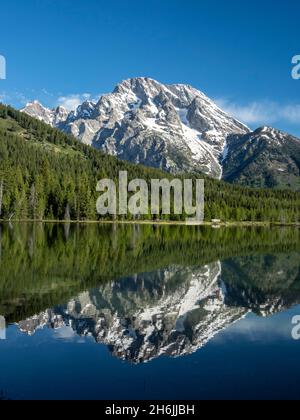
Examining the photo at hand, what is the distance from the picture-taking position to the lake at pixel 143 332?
64.2ft

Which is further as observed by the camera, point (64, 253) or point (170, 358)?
point (64, 253)

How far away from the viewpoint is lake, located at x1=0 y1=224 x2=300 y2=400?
19562mm

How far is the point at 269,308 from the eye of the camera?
36812 mm

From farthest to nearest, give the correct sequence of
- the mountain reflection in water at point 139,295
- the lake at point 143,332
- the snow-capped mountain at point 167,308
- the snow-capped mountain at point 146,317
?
1. the mountain reflection in water at point 139,295
2. the snow-capped mountain at point 167,308
3. the snow-capped mountain at point 146,317
4. the lake at point 143,332

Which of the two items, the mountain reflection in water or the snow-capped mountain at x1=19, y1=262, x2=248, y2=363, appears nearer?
the snow-capped mountain at x1=19, y1=262, x2=248, y2=363

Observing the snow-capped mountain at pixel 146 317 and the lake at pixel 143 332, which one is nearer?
the lake at pixel 143 332

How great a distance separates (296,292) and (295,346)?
56.1 ft

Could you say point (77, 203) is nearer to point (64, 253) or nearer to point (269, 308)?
point (64, 253)

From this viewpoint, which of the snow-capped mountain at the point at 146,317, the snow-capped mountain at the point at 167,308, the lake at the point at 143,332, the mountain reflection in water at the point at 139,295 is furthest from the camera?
the mountain reflection in water at the point at 139,295

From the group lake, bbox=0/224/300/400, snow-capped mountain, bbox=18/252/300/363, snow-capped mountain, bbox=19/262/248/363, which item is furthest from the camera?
snow-capped mountain, bbox=18/252/300/363

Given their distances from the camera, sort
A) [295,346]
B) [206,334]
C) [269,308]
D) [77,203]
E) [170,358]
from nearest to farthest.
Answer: [170,358] < [295,346] < [206,334] < [269,308] < [77,203]

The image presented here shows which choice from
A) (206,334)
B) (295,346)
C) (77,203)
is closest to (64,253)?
(206,334)

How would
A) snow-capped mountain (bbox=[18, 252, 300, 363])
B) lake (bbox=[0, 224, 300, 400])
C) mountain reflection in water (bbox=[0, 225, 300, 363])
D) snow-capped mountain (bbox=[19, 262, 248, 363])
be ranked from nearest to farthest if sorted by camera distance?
lake (bbox=[0, 224, 300, 400]) → snow-capped mountain (bbox=[19, 262, 248, 363]) → snow-capped mountain (bbox=[18, 252, 300, 363]) → mountain reflection in water (bbox=[0, 225, 300, 363])

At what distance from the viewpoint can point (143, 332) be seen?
28.0 metres
